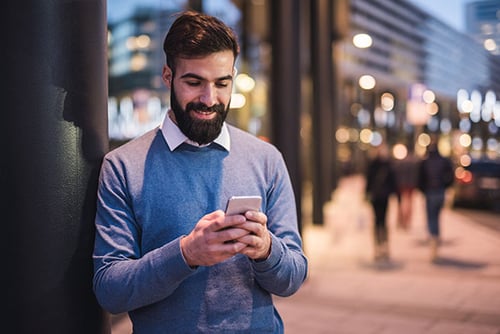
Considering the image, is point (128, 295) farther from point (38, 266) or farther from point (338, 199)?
point (338, 199)

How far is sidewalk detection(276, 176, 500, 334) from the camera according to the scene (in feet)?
20.9

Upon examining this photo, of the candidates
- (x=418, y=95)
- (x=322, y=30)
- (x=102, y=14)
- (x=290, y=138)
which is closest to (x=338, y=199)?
(x=322, y=30)

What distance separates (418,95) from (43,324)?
42.7ft

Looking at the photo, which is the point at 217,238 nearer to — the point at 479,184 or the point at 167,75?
the point at 167,75

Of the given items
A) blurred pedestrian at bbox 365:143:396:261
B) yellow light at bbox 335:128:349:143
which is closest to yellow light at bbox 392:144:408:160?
blurred pedestrian at bbox 365:143:396:261

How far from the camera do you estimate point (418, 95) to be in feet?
45.6

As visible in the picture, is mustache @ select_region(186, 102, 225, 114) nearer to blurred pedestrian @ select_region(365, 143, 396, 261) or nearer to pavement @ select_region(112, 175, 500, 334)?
pavement @ select_region(112, 175, 500, 334)

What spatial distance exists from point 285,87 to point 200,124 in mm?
6863

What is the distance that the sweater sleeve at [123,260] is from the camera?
68.4 inches

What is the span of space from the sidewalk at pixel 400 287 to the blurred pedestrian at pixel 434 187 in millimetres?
503

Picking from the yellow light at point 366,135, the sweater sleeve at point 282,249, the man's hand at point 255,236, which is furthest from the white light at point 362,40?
the yellow light at point 366,135

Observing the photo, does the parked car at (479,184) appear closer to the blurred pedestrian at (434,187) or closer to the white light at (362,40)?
the white light at (362,40)

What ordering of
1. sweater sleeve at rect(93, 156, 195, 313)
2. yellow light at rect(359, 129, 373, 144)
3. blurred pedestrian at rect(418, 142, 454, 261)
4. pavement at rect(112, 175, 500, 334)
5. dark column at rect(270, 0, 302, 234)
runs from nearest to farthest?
sweater sleeve at rect(93, 156, 195, 313) < pavement at rect(112, 175, 500, 334) < dark column at rect(270, 0, 302, 234) < blurred pedestrian at rect(418, 142, 454, 261) < yellow light at rect(359, 129, 373, 144)

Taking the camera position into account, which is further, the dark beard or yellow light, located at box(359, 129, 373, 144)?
yellow light, located at box(359, 129, 373, 144)
